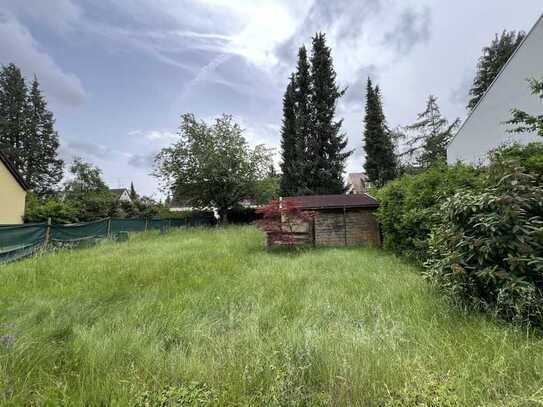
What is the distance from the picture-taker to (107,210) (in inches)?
798

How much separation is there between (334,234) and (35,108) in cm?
3952

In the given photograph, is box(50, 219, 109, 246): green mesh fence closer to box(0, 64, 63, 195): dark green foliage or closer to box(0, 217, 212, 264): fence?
box(0, 217, 212, 264): fence

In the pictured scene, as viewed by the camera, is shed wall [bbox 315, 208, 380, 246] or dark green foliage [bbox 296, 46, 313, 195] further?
dark green foliage [bbox 296, 46, 313, 195]

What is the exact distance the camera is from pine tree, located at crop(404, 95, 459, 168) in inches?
971

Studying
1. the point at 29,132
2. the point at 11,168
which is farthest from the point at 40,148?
the point at 11,168

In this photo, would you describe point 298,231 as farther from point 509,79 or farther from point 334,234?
point 509,79

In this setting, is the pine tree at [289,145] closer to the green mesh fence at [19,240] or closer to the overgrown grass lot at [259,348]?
the green mesh fence at [19,240]

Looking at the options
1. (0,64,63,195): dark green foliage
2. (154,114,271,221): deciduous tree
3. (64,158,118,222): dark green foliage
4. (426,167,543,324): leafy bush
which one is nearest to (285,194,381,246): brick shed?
(426,167,543,324): leafy bush

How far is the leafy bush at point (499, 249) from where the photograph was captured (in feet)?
7.63

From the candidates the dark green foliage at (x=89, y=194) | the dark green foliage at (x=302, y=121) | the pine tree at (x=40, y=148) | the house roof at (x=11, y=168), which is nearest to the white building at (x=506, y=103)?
the dark green foliage at (x=302, y=121)

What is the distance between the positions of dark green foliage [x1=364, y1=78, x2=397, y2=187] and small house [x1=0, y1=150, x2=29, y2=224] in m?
27.6

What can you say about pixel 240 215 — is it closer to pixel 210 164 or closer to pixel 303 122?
pixel 210 164

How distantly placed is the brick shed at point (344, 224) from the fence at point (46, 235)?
8451 millimetres

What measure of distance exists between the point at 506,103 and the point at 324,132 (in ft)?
44.3
